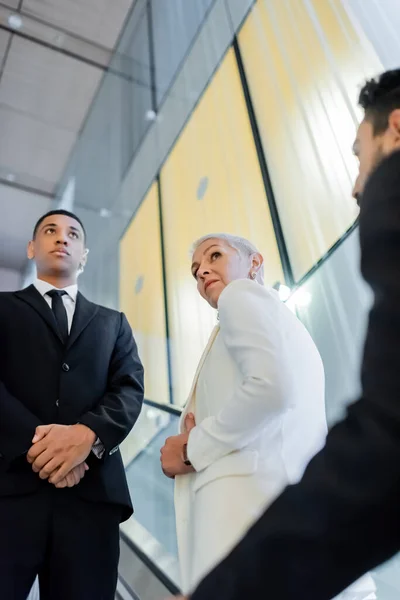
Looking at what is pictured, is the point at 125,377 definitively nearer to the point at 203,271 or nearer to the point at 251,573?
the point at 203,271

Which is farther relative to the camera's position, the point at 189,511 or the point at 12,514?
the point at 12,514

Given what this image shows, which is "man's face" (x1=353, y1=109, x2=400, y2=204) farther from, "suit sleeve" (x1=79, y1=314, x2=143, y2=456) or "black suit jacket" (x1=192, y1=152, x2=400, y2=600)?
"suit sleeve" (x1=79, y1=314, x2=143, y2=456)

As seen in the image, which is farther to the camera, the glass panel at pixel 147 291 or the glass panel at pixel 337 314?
the glass panel at pixel 147 291

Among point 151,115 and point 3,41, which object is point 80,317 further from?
point 3,41

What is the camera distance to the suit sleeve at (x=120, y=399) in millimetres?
1129

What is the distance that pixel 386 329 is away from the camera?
334 millimetres

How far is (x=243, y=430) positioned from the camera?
2.76ft

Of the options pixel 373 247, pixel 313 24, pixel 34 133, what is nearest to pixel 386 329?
pixel 373 247

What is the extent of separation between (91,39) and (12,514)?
13.3 ft

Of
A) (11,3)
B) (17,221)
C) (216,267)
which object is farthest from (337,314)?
(17,221)

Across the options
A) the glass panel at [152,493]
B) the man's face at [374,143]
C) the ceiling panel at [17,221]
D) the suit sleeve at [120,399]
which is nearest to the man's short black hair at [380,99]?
the man's face at [374,143]

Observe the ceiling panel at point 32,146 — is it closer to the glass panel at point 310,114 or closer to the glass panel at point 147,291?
the glass panel at point 147,291

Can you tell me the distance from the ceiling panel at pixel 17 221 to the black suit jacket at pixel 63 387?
163 inches

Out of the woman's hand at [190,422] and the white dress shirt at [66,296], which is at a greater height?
the white dress shirt at [66,296]
